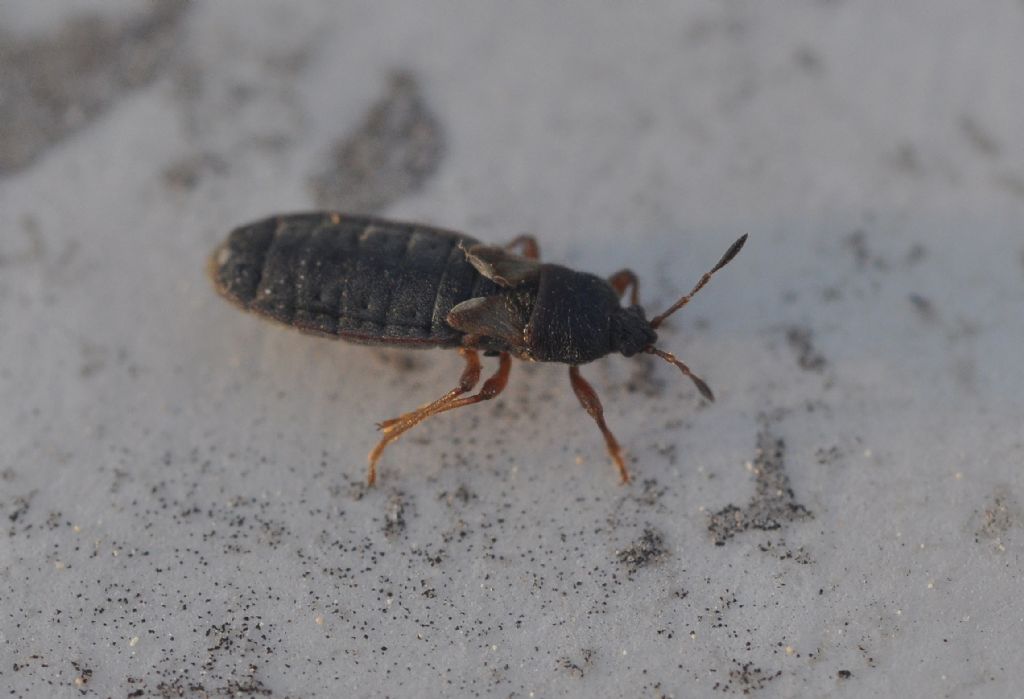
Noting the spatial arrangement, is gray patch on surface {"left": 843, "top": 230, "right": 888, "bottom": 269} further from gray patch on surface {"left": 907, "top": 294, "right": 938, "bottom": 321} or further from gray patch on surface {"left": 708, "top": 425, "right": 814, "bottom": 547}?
gray patch on surface {"left": 708, "top": 425, "right": 814, "bottom": 547}

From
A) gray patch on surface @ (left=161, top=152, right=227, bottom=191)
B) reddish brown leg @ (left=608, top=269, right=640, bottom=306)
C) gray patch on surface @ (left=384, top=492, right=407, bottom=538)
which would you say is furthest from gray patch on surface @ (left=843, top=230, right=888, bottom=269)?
gray patch on surface @ (left=161, top=152, right=227, bottom=191)

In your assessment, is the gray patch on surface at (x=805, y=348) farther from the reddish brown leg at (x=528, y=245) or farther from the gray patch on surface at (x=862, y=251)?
the reddish brown leg at (x=528, y=245)

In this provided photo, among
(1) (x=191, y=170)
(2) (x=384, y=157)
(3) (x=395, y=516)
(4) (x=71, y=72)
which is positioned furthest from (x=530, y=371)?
(4) (x=71, y=72)

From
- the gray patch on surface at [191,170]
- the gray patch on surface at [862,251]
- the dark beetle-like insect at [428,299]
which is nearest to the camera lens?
the dark beetle-like insect at [428,299]

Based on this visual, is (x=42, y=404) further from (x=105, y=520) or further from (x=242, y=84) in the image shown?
(x=242, y=84)

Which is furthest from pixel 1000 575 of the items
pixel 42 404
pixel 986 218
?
pixel 42 404

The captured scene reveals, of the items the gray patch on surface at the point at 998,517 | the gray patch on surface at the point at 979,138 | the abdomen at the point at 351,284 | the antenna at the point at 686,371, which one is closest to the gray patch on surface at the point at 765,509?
the antenna at the point at 686,371
